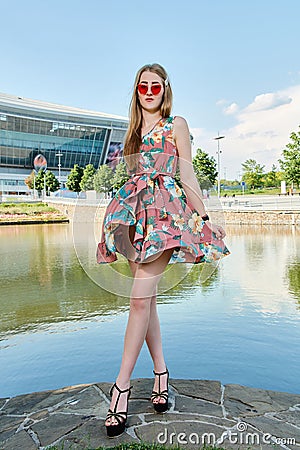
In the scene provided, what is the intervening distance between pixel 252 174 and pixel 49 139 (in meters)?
21.5

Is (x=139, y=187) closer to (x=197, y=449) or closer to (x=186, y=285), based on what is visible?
(x=197, y=449)

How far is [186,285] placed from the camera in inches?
212

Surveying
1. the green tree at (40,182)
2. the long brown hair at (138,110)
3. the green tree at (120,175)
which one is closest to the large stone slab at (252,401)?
the green tree at (120,175)

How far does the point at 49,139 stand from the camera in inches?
1849

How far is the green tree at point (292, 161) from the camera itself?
20844 millimetres

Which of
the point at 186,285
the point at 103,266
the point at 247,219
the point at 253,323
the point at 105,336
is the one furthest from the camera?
the point at 247,219

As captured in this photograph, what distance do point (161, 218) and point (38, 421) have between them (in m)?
0.99

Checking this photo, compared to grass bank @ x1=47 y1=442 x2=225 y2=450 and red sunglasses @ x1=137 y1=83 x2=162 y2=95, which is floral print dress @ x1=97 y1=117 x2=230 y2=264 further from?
grass bank @ x1=47 y1=442 x2=225 y2=450

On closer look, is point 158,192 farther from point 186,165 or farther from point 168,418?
point 168,418

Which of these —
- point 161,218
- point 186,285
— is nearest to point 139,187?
point 161,218

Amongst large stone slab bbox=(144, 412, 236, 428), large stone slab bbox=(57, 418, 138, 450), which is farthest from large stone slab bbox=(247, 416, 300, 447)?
large stone slab bbox=(57, 418, 138, 450)

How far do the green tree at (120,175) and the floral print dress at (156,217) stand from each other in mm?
122
